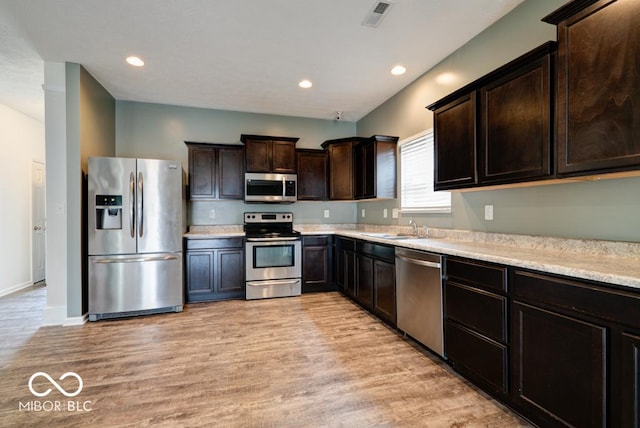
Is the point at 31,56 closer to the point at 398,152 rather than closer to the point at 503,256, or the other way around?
the point at 398,152

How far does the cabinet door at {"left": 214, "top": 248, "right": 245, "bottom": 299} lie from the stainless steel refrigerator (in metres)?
0.56

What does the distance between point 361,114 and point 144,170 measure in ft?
11.2

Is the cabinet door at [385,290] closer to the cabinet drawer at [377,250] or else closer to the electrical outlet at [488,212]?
the cabinet drawer at [377,250]

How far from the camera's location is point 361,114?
509cm

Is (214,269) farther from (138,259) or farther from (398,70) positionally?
(398,70)

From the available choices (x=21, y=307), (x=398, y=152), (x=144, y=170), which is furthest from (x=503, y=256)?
(x=21, y=307)

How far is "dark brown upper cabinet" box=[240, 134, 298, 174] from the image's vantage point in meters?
4.51

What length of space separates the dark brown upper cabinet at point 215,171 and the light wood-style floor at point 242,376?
1.90 m

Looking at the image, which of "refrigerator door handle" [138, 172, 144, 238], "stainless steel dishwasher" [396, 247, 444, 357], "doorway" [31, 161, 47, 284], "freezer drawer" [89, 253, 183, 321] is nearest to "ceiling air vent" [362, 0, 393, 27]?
"stainless steel dishwasher" [396, 247, 444, 357]

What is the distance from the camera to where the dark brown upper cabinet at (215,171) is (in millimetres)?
4418

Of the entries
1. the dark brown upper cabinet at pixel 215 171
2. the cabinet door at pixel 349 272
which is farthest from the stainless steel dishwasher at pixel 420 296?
the dark brown upper cabinet at pixel 215 171

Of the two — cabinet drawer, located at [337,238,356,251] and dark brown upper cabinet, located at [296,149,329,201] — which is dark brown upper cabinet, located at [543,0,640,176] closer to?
cabinet drawer, located at [337,238,356,251]

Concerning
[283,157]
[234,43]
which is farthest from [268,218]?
[234,43]

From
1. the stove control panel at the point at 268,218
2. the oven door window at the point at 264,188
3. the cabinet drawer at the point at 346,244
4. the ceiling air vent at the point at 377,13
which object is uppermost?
the ceiling air vent at the point at 377,13
